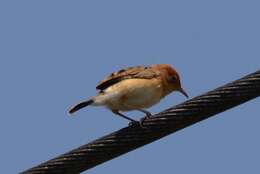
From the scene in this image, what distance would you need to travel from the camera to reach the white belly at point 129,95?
11734 millimetres

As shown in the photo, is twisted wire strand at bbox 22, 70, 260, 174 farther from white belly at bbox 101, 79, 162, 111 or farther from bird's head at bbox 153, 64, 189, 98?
bird's head at bbox 153, 64, 189, 98

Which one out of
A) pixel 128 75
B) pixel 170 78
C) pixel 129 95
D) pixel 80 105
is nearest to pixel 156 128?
pixel 129 95

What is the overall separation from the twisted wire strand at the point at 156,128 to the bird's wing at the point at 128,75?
2381 mm

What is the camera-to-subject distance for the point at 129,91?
462 inches

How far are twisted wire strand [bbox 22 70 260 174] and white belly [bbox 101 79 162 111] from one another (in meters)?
2.16

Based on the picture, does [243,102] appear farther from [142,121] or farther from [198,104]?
[142,121]

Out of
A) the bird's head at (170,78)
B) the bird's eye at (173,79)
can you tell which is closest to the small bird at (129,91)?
the bird's head at (170,78)

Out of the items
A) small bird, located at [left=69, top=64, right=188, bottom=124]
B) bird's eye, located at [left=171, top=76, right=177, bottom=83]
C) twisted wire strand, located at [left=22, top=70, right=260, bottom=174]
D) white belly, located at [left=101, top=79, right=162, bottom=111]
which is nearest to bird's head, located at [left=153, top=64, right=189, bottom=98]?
bird's eye, located at [left=171, top=76, right=177, bottom=83]

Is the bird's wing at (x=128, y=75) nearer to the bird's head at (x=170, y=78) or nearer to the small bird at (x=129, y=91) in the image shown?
the small bird at (x=129, y=91)

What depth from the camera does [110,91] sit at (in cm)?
1177

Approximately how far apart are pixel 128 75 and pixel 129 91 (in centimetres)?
38

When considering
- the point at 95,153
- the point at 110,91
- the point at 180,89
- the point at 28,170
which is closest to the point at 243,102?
the point at 95,153

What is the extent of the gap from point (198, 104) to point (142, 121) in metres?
0.95

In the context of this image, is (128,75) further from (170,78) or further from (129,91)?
(170,78)
